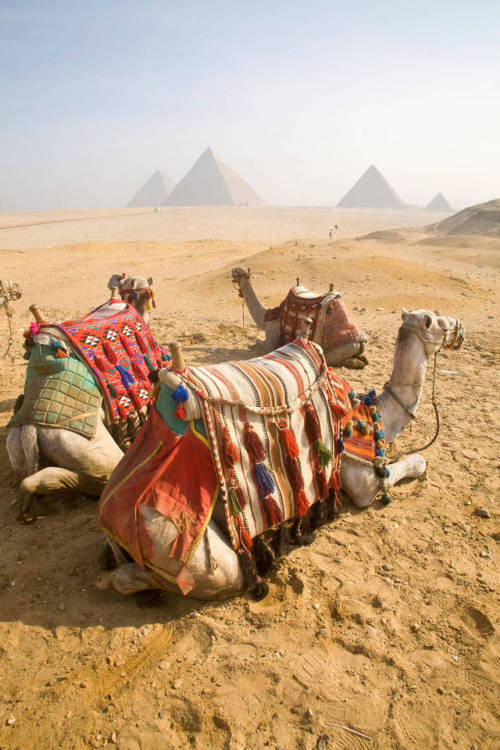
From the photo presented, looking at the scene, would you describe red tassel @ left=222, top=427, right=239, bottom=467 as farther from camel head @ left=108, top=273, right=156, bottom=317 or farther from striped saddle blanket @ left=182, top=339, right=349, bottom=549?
camel head @ left=108, top=273, right=156, bottom=317

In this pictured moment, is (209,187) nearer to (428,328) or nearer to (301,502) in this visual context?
(428,328)

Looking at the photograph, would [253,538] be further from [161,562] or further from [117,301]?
[117,301]

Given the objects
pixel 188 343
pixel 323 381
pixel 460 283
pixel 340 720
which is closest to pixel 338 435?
pixel 323 381

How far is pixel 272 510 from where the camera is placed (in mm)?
3061

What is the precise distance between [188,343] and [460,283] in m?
8.47

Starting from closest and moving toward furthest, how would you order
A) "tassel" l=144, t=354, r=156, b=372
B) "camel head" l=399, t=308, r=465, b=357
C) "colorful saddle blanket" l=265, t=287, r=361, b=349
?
"camel head" l=399, t=308, r=465, b=357 < "tassel" l=144, t=354, r=156, b=372 < "colorful saddle blanket" l=265, t=287, r=361, b=349

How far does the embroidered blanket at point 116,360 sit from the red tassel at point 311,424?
5.33 ft

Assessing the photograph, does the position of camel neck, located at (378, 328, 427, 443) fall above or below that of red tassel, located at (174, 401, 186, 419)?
below

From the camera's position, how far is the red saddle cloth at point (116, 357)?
4148 millimetres

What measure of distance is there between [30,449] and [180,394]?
1.59 m

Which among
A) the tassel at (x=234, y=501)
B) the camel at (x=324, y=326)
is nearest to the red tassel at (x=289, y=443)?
the tassel at (x=234, y=501)

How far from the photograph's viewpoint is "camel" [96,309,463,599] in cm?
271

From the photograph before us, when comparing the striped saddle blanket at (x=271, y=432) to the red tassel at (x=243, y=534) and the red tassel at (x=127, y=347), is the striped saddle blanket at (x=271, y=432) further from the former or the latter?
the red tassel at (x=127, y=347)

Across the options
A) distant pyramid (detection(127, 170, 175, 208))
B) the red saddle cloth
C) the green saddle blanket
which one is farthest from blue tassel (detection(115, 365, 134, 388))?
distant pyramid (detection(127, 170, 175, 208))
